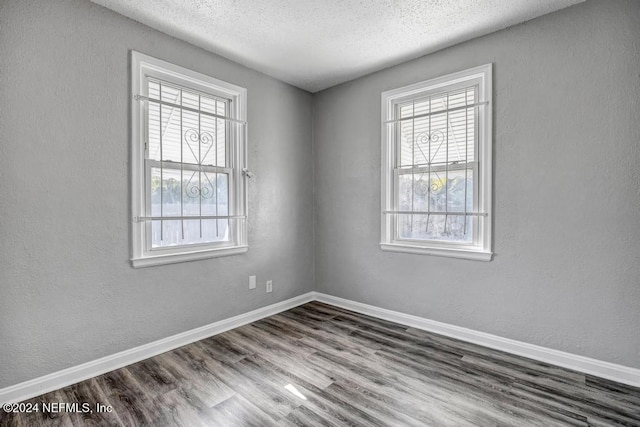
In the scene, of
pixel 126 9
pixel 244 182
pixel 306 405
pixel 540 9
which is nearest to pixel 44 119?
pixel 126 9

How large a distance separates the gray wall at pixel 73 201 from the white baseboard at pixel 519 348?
173cm

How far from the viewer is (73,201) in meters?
2.11

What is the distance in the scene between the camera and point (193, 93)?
2779mm

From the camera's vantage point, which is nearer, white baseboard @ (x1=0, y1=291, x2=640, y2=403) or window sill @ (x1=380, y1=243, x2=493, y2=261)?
white baseboard @ (x1=0, y1=291, x2=640, y2=403)

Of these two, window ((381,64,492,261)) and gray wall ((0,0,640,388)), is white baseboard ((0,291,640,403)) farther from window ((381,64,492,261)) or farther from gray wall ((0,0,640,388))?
window ((381,64,492,261))

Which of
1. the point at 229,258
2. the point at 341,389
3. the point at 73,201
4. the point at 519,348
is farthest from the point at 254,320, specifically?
Answer: the point at 519,348

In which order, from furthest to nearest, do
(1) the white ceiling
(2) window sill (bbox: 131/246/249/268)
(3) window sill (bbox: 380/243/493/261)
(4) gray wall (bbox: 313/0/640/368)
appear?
1. (3) window sill (bbox: 380/243/493/261)
2. (2) window sill (bbox: 131/246/249/268)
3. (1) the white ceiling
4. (4) gray wall (bbox: 313/0/640/368)

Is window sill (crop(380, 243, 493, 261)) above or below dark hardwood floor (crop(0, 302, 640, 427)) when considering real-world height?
above

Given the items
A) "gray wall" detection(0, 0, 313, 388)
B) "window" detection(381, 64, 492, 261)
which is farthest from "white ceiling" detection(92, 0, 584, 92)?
"window" detection(381, 64, 492, 261)

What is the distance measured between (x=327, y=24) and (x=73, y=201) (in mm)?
2179

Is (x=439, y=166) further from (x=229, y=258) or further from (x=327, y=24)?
(x=229, y=258)

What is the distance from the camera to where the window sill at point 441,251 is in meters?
2.62

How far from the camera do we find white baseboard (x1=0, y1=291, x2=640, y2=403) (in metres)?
1.98

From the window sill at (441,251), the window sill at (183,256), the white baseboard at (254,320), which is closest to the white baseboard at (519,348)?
the white baseboard at (254,320)
